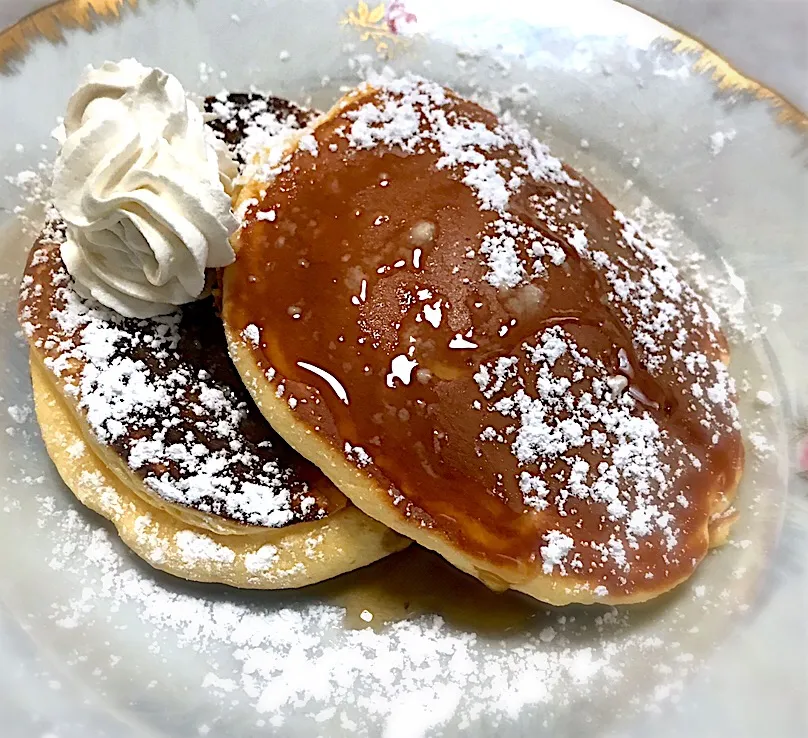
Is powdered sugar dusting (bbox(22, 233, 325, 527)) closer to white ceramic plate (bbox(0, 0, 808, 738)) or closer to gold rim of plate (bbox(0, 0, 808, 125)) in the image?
white ceramic plate (bbox(0, 0, 808, 738))

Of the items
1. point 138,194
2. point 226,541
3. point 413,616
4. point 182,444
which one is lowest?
point 413,616

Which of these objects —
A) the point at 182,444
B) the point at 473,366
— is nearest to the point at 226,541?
the point at 182,444

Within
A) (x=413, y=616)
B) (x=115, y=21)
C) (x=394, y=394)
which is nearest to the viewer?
(x=394, y=394)

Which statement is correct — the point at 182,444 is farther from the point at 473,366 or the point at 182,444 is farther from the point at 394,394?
the point at 473,366

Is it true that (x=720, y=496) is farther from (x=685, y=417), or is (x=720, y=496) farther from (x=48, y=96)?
(x=48, y=96)

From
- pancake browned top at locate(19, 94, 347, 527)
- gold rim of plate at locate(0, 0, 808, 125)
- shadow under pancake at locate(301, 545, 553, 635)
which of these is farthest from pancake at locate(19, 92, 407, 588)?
gold rim of plate at locate(0, 0, 808, 125)

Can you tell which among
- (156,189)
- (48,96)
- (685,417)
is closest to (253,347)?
(156,189)
